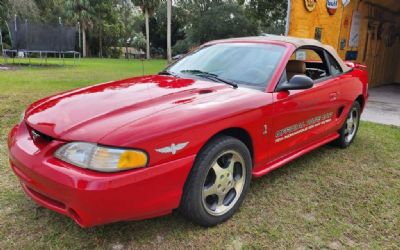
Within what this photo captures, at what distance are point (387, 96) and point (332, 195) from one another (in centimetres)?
850

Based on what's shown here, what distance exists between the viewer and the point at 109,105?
2.60 metres

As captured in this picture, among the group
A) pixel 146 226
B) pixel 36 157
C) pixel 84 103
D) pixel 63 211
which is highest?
pixel 84 103

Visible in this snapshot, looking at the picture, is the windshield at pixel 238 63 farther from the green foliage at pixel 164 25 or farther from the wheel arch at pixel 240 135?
the green foliage at pixel 164 25

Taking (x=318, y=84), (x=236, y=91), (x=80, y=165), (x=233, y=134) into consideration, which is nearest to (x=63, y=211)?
(x=80, y=165)

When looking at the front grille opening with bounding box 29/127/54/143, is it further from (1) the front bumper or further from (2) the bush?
(2) the bush

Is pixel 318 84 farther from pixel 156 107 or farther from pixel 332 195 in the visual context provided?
pixel 156 107

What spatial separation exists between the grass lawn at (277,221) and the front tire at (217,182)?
12cm

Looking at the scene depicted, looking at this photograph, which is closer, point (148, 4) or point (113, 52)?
point (148, 4)

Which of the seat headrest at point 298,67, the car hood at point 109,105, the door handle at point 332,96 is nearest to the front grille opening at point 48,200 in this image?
the car hood at point 109,105

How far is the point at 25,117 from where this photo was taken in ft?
8.98

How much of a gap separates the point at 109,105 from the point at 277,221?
164 centimetres

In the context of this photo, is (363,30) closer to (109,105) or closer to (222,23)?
(109,105)

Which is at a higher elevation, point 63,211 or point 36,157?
point 36,157

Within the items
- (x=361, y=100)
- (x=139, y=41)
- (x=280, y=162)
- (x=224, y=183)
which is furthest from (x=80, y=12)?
(x=224, y=183)
